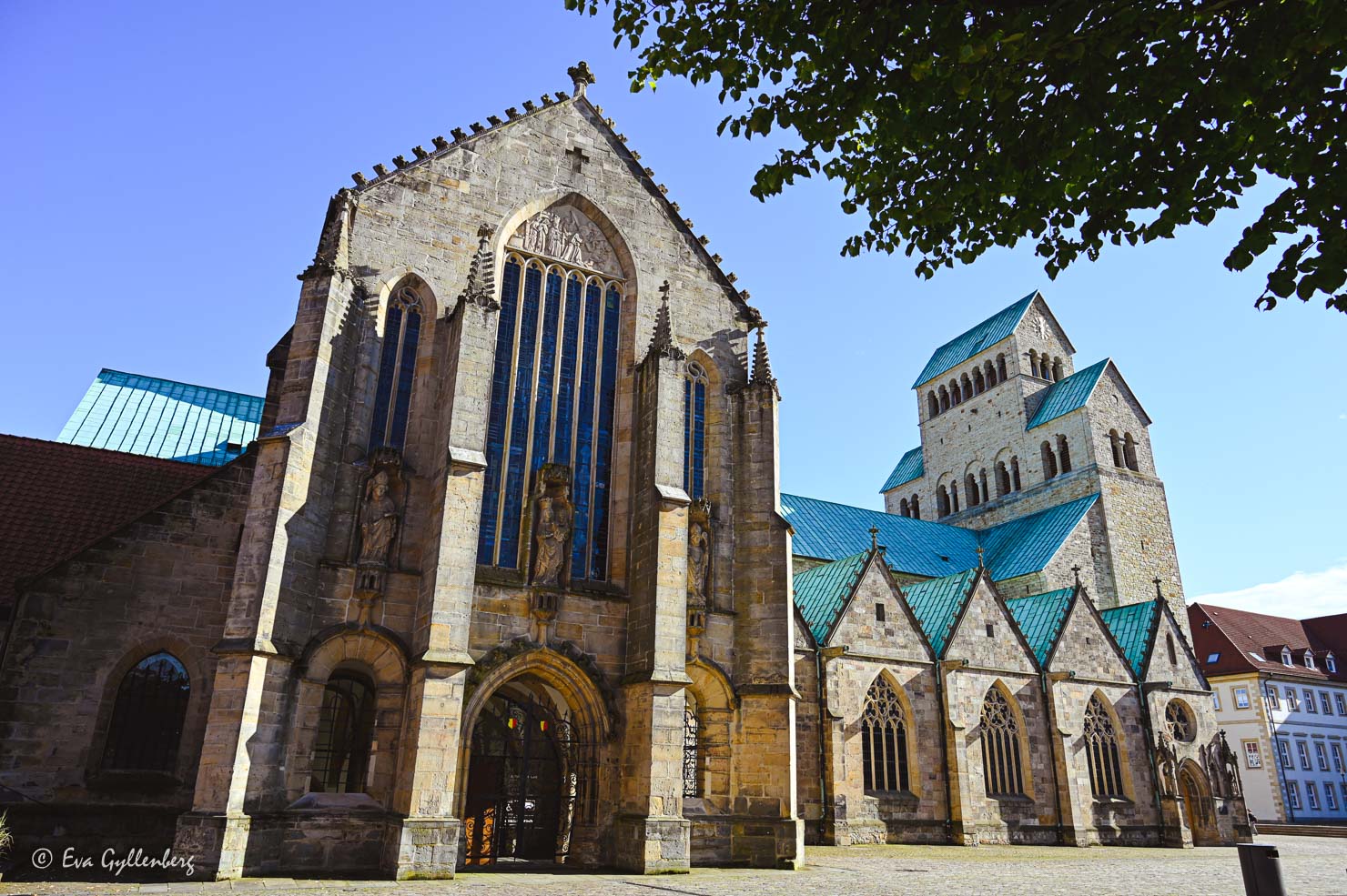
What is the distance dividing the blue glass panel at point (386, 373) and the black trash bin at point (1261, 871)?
15.0 metres

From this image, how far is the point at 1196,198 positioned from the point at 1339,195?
1.30 metres

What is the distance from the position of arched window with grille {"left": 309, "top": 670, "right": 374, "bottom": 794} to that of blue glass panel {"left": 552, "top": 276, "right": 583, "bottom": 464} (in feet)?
19.3

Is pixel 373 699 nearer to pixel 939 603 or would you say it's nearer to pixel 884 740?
pixel 884 740

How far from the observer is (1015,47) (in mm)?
7473

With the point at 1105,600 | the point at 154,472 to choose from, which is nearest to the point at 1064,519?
the point at 1105,600

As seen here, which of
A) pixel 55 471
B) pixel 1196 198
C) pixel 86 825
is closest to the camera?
pixel 1196 198

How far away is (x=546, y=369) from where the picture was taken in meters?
19.7

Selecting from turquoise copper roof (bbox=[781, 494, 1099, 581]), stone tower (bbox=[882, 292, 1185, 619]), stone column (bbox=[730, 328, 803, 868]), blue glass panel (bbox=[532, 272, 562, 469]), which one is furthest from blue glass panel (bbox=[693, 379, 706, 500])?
stone tower (bbox=[882, 292, 1185, 619])

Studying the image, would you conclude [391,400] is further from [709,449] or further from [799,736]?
[799,736]

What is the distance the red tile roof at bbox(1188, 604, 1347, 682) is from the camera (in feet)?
176

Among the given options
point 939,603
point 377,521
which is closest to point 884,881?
point 377,521

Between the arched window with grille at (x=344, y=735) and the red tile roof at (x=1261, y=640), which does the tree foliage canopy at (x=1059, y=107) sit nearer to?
the arched window with grille at (x=344, y=735)


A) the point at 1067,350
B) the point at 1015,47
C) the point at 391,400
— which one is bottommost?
the point at 1015,47

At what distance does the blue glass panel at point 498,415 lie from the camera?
17.8 meters
